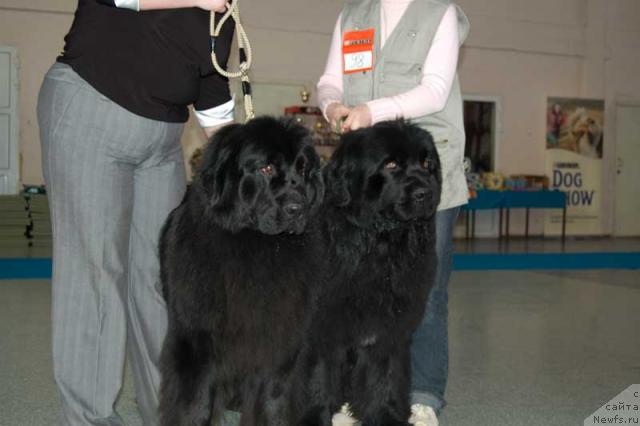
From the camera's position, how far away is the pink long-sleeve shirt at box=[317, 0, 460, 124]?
2.69 meters

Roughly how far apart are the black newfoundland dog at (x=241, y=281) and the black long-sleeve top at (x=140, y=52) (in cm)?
26

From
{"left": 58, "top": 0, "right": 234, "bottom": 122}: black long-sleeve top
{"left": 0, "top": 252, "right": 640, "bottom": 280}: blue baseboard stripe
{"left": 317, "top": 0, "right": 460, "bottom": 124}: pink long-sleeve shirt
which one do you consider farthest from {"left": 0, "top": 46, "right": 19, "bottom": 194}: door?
{"left": 58, "top": 0, "right": 234, "bottom": 122}: black long-sleeve top

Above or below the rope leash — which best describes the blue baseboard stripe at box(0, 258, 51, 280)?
below

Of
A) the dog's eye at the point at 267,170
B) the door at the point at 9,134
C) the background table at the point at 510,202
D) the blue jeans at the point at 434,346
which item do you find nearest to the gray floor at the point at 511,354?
the blue jeans at the point at 434,346

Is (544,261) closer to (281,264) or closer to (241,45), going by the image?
(241,45)

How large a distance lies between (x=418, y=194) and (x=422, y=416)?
98cm

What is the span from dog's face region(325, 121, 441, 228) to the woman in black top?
587 mm

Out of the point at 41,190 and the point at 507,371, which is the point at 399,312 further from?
the point at 41,190

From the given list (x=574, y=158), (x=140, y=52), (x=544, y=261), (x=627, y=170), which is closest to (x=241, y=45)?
(x=140, y=52)

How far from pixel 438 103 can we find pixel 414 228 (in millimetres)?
516

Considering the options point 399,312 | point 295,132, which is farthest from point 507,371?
point 295,132

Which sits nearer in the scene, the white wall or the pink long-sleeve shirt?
the pink long-sleeve shirt

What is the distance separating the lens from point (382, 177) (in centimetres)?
256

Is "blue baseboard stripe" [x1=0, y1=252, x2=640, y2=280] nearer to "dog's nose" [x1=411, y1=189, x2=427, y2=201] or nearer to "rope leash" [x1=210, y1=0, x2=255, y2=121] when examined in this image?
"dog's nose" [x1=411, y1=189, x2=427, y2=201]
